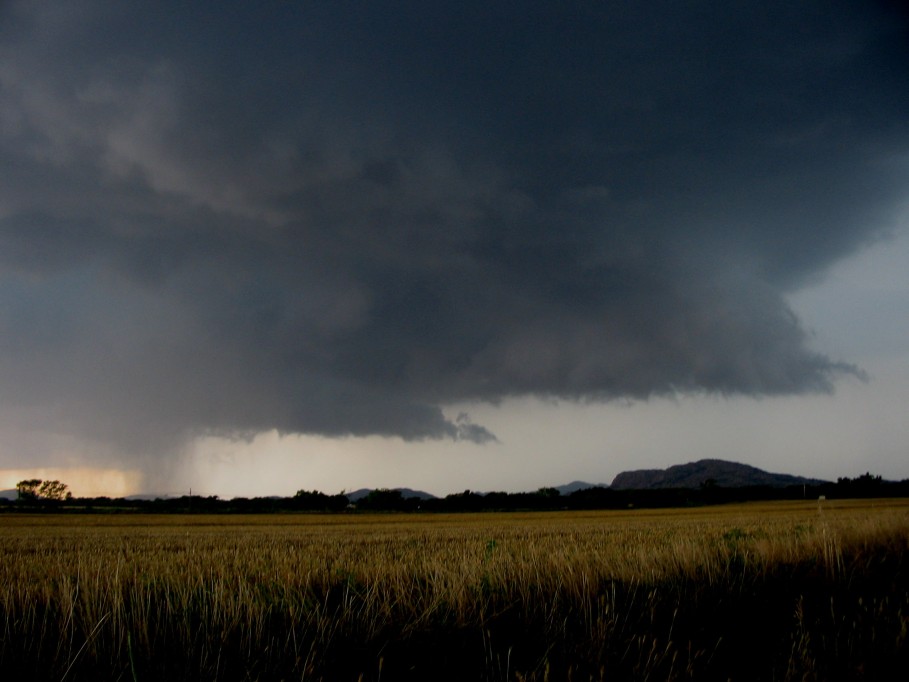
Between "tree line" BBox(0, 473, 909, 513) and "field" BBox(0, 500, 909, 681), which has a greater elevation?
"field" BBox(0, 500, 909, 681)

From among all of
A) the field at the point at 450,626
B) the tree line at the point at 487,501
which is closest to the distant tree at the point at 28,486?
the tree line at the point at 487,501

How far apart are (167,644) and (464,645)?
5.51 ft

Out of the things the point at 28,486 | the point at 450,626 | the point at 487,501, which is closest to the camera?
the point at 450,626

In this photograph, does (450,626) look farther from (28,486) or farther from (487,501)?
(28,486)

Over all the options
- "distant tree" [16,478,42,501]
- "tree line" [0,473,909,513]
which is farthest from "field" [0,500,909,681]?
"distant tree" [16,478,42,501]

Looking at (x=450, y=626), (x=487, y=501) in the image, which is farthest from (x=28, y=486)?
(x=450, y=626)

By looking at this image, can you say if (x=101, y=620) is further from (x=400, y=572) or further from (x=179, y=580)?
(x=400, y=572)

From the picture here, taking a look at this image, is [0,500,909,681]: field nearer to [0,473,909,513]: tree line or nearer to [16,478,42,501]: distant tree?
[0,473,909,513]: tree line

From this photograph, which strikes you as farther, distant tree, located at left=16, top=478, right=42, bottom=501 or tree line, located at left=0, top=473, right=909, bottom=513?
distant tree, located at left=16, top=478, right=42, bottom=501

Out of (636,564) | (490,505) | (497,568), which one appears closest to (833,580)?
(636,564)

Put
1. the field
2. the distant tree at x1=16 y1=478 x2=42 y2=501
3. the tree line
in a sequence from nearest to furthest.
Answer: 1. the field
2. the tree line
3. the distant tree at x1=16 y1=478 x2=42 y2=501

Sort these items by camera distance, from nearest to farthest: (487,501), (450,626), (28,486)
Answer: (450,626) < (487,501) < (28,486)

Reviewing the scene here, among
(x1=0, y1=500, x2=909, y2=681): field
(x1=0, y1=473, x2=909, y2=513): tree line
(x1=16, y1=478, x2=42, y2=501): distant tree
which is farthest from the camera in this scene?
(x1=16, y1=478, x2=42, y2=501): distant tree

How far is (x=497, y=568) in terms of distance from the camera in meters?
4.62
